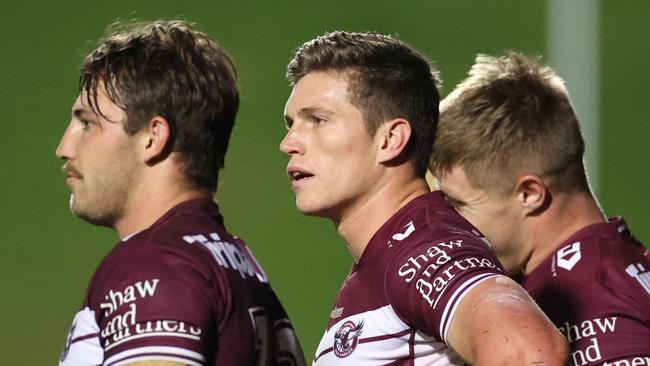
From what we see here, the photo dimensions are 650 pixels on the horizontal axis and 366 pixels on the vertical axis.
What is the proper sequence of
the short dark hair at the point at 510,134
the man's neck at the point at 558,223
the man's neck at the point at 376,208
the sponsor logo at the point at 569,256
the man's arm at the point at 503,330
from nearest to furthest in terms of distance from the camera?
the man's arm at the point at 503,330 → the man's neck at the point at 376,208 → the sponsor logo at the point at 569,256 → the man's neck at the point at 558,223 → the short dark hair at the point at 510,134

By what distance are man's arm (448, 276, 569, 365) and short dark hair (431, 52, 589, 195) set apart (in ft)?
3.85

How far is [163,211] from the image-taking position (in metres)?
3.00

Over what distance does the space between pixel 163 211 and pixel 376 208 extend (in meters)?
0.55

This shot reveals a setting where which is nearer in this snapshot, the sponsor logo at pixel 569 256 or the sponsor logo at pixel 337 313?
the sponsor logo at pixel 337 313

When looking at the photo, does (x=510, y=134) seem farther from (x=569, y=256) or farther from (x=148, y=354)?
(x=148, y=354)

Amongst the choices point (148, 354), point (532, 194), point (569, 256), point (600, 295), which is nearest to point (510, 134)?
point (532, 194)

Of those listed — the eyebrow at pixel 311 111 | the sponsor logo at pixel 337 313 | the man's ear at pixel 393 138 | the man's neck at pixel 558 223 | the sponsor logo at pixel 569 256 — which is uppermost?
the eyebrow at pixel 311 111

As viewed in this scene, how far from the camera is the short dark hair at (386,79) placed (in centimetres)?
288

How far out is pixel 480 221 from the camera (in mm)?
3461

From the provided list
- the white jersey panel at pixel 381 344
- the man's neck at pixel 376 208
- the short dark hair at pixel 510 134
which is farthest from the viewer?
the short dark hair at pixel 510 134

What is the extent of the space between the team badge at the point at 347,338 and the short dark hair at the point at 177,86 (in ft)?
2.04

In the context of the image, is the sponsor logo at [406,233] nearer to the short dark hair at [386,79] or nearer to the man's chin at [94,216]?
the short dark hair at [386,79]

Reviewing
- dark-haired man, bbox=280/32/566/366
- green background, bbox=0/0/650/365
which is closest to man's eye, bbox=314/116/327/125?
dark-haired man, bbox=280/32/566/366

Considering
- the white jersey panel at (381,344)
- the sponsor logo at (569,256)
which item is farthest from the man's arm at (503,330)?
the sponsor logo at (569,256)
